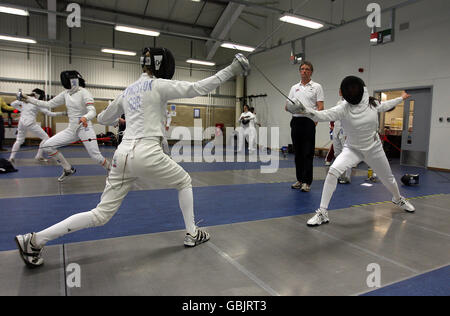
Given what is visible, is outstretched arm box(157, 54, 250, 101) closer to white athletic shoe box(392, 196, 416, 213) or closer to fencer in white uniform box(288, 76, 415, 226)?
fencer in white uniform box(288, 76, 415, 226)

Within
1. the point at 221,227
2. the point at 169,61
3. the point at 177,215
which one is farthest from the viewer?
the point at 177,215

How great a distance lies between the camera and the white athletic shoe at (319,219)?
9.23 feet

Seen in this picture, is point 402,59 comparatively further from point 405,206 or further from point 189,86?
point 189,86

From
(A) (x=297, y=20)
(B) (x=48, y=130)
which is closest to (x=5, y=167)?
(B) (x=48, y=130)

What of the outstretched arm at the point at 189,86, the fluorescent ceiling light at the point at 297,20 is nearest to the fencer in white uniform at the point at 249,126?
the fluorescent ceiling light at the point at 297,20

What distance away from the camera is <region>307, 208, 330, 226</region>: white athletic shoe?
2812mm

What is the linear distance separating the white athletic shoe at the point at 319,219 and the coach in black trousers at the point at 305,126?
1502 mm

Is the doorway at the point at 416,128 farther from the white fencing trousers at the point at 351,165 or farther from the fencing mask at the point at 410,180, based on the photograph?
the white fencing trousers at the point at 351,165

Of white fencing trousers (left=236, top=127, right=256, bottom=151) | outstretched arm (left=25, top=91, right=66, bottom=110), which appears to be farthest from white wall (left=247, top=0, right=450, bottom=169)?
outstretched arm (left=25, top=91, right=66, bottom=110)

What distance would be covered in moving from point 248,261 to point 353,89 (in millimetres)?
1887

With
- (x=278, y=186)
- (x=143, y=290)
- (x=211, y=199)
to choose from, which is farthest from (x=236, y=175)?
(x=143, y=290)
